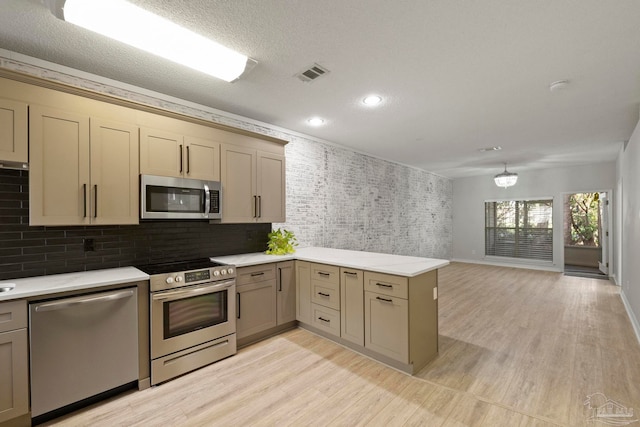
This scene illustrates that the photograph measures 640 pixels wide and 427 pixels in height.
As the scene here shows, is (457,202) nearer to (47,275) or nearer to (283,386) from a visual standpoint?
(283,386)

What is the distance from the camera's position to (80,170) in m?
2.29

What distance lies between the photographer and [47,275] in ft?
7.87

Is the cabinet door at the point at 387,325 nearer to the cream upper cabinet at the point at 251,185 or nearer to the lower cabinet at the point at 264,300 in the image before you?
the lower cabinet at the point at 264,300

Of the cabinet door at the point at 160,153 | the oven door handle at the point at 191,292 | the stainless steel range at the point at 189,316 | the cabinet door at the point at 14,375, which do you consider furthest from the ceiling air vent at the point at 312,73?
the cabinet door at the point at 14,375

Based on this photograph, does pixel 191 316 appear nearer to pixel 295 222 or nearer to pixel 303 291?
pixel 303 291

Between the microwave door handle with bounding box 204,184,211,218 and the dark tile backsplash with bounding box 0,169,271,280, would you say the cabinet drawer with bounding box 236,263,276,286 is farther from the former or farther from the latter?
the microwave door handle with bounding box 204,184,211,218

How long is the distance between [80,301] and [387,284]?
98.0 inches

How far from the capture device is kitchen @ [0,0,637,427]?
2344mm

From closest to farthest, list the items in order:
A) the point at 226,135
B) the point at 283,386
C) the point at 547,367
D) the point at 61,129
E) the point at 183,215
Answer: the point at 61,129
the point at 283,386
the point at 547,367
the point at 183,215
the point at 226,135

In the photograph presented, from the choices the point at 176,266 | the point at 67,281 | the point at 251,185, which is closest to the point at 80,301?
the point at 67,281

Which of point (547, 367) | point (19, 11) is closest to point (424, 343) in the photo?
point (547, 367)

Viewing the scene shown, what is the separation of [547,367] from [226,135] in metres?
4.10

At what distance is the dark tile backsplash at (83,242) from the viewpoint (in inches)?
89.2

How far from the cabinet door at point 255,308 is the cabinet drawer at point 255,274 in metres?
0.05
